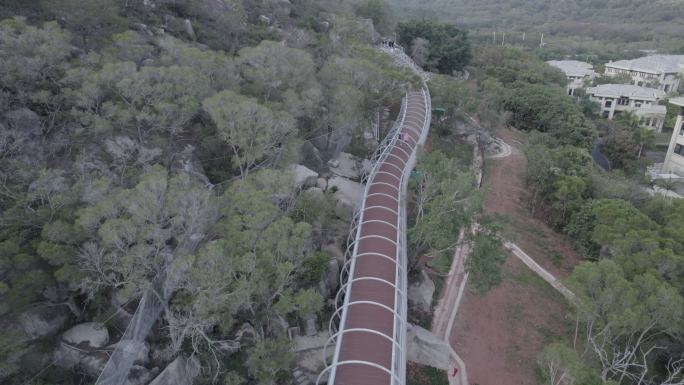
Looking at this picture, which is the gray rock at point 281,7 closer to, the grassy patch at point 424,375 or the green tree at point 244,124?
the green tree at point 244,124

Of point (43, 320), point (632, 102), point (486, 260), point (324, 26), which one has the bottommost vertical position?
point (632, 102)

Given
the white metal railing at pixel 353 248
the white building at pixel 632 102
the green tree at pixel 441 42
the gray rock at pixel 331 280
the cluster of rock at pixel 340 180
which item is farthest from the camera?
the green tree at pixel 441 42

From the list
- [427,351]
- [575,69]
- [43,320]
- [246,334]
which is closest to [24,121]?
[43,320]

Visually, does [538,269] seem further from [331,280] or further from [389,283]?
[331,280]

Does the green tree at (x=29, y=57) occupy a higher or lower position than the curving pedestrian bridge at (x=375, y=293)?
higher

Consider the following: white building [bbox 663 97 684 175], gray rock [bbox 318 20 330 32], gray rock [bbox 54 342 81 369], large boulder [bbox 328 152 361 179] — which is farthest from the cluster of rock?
white building [bbox 663 97 684 175]

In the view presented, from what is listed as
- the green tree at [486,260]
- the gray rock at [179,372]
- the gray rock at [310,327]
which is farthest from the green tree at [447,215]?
the gray rock at [179,372]
